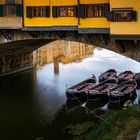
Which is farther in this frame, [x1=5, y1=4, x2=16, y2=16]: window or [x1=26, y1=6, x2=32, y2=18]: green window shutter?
[x1=5, y1=4, x2=16, y2=16]: window

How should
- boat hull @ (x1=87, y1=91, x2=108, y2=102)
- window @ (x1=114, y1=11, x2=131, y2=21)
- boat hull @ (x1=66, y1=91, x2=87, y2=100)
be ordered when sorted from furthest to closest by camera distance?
boat hull @ (x1=66, y1=91, x2=87, y2=100) → boat hull @ (x1=87, y1=91, x2=108, y2=102) → window @ (x1=114, y1=11, x2=131, y2=21)

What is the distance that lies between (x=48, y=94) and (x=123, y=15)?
11474mm

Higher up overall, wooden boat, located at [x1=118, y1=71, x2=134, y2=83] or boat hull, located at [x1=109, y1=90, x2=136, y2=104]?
wooden boat, located at [x1=118, y1=71, x2=134, y2=83]

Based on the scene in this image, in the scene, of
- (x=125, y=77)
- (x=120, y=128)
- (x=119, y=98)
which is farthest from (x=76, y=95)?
(x=120, y=128)

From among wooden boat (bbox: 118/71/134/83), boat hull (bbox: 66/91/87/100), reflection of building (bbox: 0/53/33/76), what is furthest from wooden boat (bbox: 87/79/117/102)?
reflection of building (bbox: 0/53/33/76)

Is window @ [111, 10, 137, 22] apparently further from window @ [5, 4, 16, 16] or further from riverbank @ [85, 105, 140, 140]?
window @ [5, 4, 16, 16]

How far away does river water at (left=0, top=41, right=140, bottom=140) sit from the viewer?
79.4 feet

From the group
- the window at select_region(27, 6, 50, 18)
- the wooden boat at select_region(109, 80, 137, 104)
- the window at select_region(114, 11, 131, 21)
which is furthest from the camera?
the wooden boat at select_region(109, 80, 137, 104)

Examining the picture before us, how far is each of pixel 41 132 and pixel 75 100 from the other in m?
6.48

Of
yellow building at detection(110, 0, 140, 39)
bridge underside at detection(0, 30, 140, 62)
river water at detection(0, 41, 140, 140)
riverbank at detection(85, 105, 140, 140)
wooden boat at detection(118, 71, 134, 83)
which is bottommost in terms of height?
river water at detection(0, 41, 140, 140)

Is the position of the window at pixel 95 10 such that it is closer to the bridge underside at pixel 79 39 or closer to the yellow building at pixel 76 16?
the yellow building at pixel 76 16

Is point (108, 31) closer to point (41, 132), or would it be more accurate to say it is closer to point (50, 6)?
point (50, 6)

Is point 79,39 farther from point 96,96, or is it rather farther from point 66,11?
point 96,96

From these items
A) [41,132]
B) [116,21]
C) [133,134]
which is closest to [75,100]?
[41,132]
